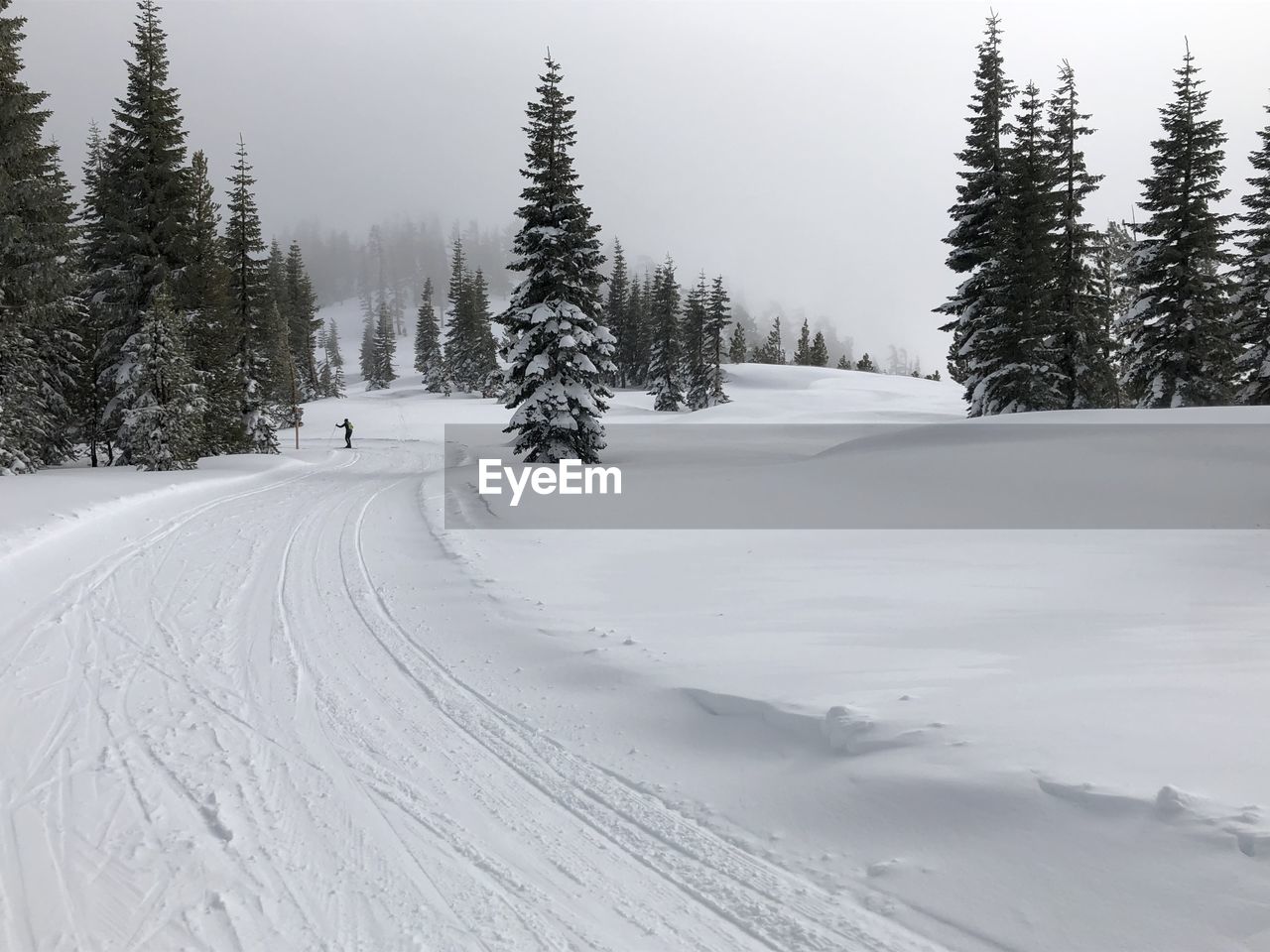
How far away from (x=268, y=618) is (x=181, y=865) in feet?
14.6

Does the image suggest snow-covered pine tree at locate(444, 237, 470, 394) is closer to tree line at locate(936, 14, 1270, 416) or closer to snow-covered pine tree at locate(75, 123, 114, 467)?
snow-covered pine tree at locate(75, 123, 114, 467)

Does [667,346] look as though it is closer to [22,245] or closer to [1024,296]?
[1024,296]

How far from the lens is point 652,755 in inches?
185

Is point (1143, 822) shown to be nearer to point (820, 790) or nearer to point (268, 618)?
point (820, 790)

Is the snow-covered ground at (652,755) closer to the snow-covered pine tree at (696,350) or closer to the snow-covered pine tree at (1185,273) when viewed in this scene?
the snow-covered pine tree at (1185,273)

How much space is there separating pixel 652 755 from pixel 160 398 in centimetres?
2411

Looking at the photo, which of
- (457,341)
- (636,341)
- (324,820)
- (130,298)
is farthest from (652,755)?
(457,341)

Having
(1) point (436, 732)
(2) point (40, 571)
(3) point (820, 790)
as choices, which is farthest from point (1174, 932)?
(2) point (40, 571)

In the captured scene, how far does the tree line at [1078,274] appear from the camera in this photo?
77.0 ft

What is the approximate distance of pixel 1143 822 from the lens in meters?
3.16

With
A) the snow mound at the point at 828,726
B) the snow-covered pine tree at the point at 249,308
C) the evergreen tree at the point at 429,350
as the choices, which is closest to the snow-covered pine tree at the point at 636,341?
the evergreen tree at the point at 429,350

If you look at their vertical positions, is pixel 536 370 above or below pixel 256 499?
above

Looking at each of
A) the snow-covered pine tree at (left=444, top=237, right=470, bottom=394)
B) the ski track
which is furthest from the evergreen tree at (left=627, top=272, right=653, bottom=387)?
the ski track

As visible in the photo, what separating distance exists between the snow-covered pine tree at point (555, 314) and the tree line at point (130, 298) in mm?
11241
